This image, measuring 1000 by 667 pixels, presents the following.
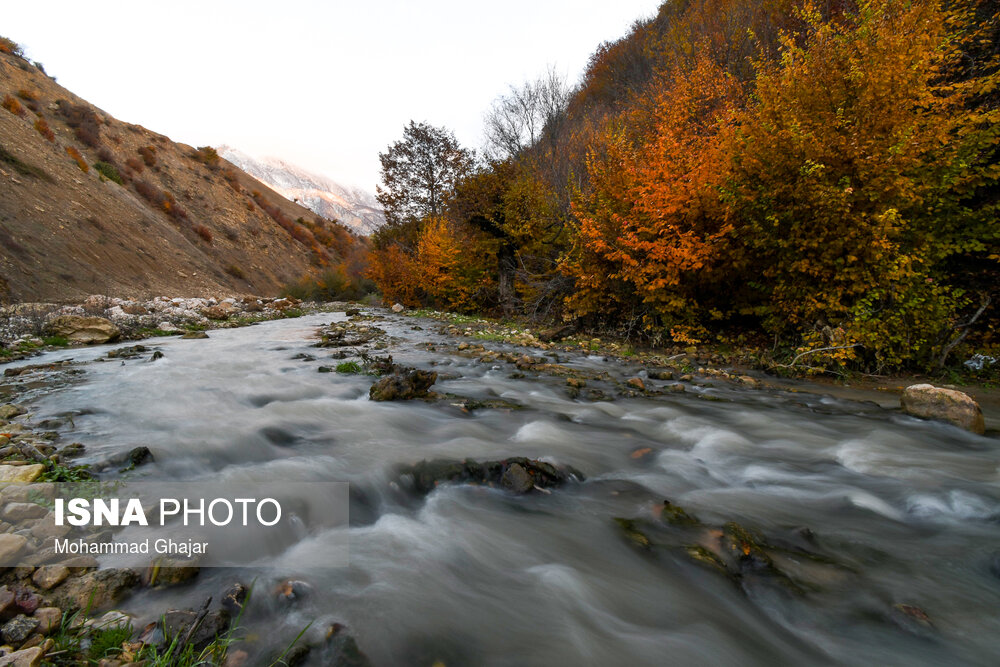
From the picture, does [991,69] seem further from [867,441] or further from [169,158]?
[169,158]

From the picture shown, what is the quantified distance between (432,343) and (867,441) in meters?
8.21

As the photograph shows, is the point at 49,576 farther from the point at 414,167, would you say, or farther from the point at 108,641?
the point at 414,167

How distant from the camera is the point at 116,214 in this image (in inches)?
878

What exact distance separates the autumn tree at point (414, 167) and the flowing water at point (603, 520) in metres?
24.4

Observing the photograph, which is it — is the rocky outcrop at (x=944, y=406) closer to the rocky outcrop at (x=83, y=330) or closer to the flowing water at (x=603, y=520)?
the flowing water at (x=603, y=520)

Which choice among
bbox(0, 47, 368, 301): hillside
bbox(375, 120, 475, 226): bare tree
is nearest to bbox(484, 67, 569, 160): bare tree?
bbox(375, 120, 475, 226): bare tree

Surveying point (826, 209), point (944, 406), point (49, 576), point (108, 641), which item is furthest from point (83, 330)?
point (944, 406)

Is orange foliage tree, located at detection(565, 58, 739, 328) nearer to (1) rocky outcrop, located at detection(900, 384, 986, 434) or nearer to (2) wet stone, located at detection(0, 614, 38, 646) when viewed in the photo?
(1) rocky outcrop, located at detection(900, 384, 986, 434)

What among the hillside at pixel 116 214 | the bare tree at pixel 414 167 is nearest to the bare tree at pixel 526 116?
the bare tree at pixel 414 167

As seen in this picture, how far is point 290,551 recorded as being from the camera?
2.45 metres

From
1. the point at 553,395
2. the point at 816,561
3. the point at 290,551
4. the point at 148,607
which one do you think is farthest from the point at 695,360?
the point at 148,607

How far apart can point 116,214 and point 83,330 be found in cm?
1802

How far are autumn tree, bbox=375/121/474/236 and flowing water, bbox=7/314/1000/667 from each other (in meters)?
24.4

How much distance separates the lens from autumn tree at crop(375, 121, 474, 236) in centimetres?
2834
